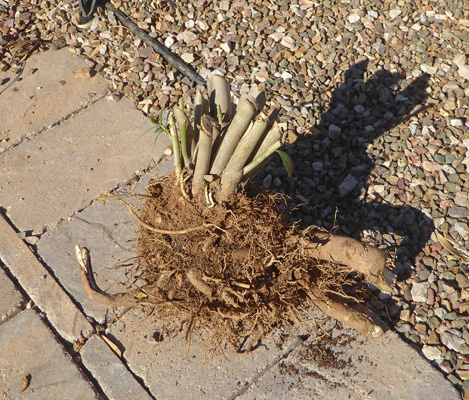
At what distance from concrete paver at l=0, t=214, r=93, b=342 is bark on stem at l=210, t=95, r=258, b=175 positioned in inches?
39.5

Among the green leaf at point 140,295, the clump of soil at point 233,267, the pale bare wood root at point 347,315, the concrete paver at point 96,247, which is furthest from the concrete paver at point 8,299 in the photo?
the pale bare wood root at point 347,315

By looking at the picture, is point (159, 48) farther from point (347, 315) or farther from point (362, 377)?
point (362, 377)

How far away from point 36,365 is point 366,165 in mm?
2060

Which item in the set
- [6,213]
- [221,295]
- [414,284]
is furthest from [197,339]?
[6,213]

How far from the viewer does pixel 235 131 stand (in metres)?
2.10

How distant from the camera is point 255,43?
364 cm

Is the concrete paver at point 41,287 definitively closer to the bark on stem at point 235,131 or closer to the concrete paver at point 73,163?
the concrete paver at point 73,163

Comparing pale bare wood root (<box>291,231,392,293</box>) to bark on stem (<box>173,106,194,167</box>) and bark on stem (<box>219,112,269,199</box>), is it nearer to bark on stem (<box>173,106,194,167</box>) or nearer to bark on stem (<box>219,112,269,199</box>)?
bark on stem (<box>219,112,269,199</box>)

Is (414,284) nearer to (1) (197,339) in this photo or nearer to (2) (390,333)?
(2) (390,333)

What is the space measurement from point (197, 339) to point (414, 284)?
1124 mm

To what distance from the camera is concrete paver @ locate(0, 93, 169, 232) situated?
9.45 feet

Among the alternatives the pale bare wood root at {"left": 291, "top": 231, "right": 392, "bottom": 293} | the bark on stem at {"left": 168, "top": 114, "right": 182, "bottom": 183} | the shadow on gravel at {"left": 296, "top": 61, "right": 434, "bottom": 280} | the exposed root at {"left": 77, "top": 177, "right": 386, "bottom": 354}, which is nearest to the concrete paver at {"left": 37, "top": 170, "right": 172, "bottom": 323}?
the exposed root at {"left": 77, "top": 177, "right": 386, "bottom": 354}

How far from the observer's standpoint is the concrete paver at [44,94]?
10.8 ft

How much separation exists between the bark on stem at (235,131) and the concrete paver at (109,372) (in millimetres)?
983
